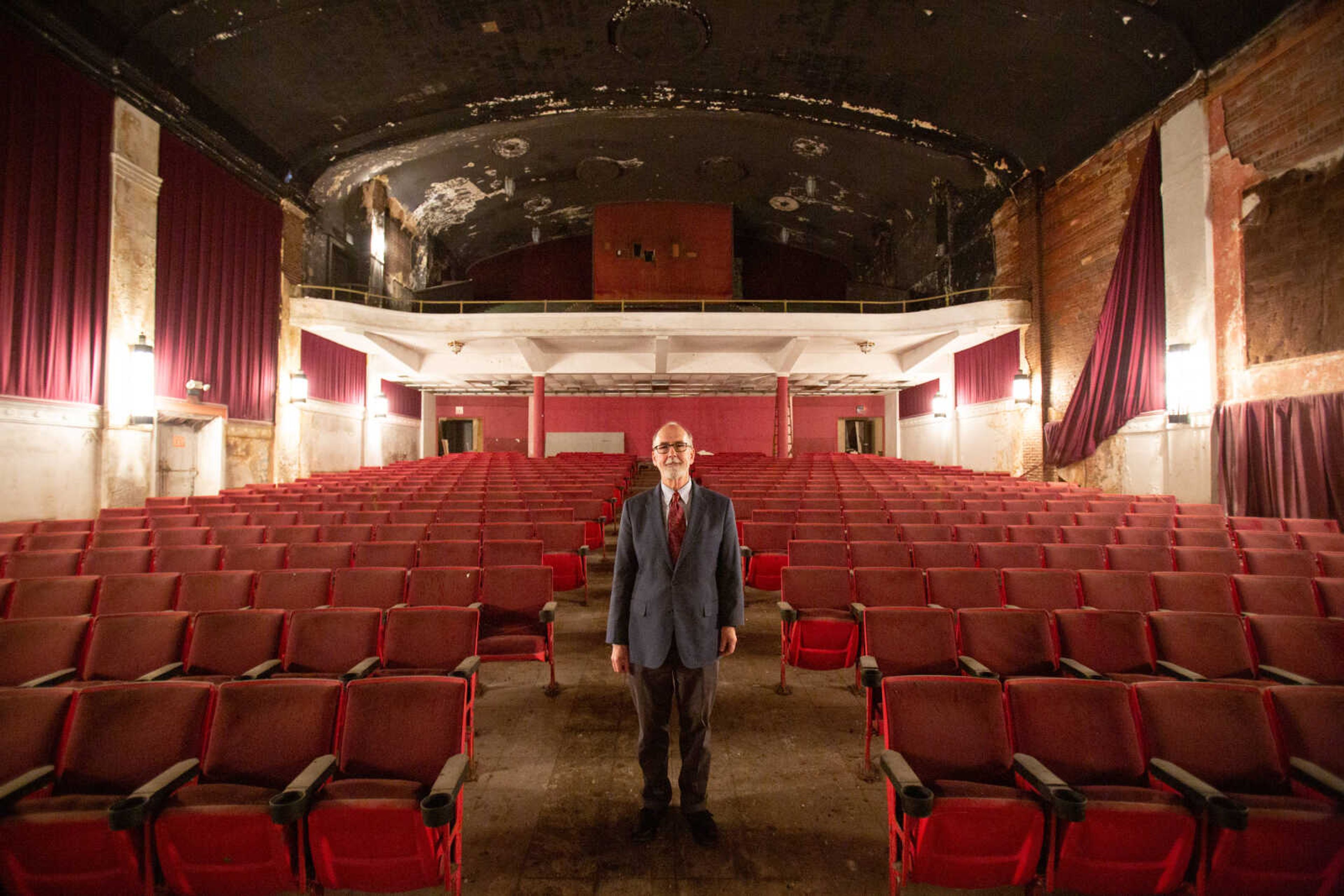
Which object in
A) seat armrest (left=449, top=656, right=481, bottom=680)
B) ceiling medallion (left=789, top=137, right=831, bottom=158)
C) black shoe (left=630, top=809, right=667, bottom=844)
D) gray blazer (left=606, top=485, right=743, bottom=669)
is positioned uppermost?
ceiling medallion (left=789, top=137, right=831, bottom=158)

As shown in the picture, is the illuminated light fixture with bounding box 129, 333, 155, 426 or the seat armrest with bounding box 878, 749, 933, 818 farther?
the illuminated light fixture with bounding box 129, 333, 155, 426

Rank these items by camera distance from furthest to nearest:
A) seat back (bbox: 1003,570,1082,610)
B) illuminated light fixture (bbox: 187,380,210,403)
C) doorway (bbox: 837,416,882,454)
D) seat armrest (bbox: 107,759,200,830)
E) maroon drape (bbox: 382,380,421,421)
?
1. doorway (bbox: 837,416,882,454)
2. maroon drape (bbox: 382,380,421,421)
3. illuminated light fixture (bbox: 187,380,210,403)
4. seat back (bbox: 1003,570,1082,610)
5. seat armrest (bbox: 107,759,200,830)

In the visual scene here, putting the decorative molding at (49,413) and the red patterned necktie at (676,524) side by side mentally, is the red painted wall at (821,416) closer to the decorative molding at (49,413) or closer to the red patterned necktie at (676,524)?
the decorative molding at (49,413)

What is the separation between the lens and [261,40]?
8336mm

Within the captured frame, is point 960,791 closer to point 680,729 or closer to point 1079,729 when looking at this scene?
point 1079,729

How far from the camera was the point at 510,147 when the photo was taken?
13.6 metres

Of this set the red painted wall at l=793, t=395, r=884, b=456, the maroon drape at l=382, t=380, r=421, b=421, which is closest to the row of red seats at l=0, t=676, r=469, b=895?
the maroon drape at l=382, t=380, r=421, b=421

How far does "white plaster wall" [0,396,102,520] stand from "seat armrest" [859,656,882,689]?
28.2 ft

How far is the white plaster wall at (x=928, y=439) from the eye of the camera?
14531 mm

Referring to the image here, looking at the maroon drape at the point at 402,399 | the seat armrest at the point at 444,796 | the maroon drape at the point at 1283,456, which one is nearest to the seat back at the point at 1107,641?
A: the seat armrest at the point at 444,796

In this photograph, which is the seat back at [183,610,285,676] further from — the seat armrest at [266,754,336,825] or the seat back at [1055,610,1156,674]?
the seat back at [1055,610,1156,674]

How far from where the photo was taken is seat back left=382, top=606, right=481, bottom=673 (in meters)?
2.64

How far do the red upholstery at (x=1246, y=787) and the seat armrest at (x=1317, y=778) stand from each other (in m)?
0.03

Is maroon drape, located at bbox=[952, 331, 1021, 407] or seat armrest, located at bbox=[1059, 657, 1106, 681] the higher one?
maroon drape, located at bbox=[952, 331, 1021, 407]
